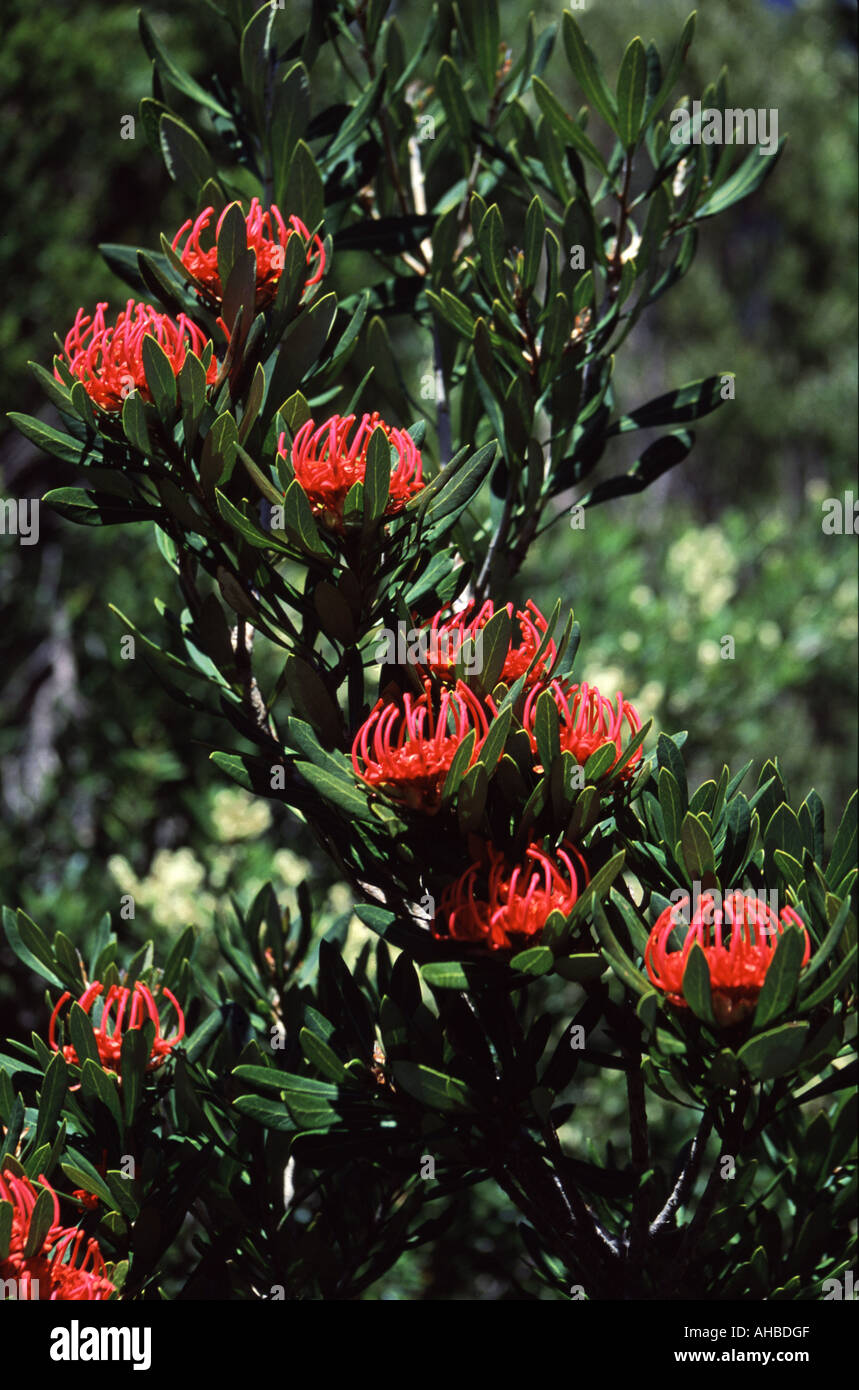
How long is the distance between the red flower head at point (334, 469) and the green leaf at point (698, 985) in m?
0.51

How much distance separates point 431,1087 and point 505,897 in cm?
18

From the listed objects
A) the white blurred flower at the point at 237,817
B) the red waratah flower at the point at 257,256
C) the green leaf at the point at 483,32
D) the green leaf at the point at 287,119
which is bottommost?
the white blurred flower at the point at 237,817

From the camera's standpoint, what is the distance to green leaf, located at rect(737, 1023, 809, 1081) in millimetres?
908

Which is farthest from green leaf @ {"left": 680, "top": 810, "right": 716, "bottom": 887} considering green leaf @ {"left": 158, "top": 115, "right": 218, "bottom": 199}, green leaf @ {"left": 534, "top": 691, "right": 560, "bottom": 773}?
green leaf @ {"left": 158, "top": 115, "right": 218, "bottom": 199}

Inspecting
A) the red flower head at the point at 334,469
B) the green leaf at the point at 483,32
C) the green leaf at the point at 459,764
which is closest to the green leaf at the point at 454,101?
the green leaf at the point at 483,32

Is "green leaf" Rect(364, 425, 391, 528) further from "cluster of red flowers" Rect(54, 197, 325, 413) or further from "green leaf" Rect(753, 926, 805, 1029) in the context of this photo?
"green leaf" Rect(753, 926, 805, 1029)

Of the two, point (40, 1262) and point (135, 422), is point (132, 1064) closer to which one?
point (40, 1262)

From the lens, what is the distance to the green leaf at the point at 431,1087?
1028mm

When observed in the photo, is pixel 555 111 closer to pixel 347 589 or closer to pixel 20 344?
pixel 347 589

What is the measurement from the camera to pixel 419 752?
1.06m

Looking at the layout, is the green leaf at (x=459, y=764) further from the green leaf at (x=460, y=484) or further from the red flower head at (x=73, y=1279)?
the red flower head at (x=73, y=1279)

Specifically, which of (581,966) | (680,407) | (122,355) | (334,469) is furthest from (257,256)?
(581,966)

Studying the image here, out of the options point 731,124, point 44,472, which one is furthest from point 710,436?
point 731,124

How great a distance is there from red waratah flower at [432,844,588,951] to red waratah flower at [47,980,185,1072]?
0.42 meters
